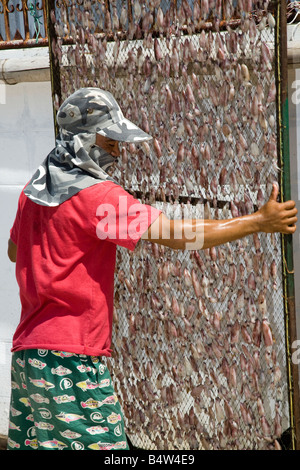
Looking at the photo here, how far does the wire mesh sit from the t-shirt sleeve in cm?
74

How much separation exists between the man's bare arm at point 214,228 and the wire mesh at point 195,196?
1.62 ft

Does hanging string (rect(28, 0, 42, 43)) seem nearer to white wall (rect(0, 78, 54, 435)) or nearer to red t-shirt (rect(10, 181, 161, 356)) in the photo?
white wall (rect(0, 78, 54, 435))

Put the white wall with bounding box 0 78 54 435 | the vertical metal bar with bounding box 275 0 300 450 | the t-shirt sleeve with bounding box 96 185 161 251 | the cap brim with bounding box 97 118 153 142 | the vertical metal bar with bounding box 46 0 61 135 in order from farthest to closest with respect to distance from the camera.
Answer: the white wall with bounding box 0 78 54 435, the vertical metal bar with bounding box 46 0 61 135, the vertical metal bar with bounding box 275 0 300 450, the cap brim with bounding box 97 118 153 142, the t-shirt sleeve with bounding box 96 185 161 251

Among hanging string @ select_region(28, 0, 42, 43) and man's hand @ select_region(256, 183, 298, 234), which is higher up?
hanging string @ select_region(28, 0, 42, 43)

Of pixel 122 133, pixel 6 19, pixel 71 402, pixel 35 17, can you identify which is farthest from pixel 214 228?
pixel 6 19

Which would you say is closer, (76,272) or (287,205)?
(287,205)

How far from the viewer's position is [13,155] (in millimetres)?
4328

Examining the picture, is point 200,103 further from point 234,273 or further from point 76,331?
point 76,331

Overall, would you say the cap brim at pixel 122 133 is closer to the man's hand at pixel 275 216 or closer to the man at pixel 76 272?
the man at pixel 76 272

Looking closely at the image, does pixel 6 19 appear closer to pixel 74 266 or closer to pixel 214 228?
pixel 74 266

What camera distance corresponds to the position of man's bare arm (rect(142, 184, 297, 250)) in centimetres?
259

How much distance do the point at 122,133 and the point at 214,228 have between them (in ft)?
1.77

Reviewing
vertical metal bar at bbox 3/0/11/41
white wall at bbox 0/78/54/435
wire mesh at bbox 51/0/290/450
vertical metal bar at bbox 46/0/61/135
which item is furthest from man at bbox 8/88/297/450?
vertical metal bar at bbox 3/0/11/41

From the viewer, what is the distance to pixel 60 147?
9.16 ft
